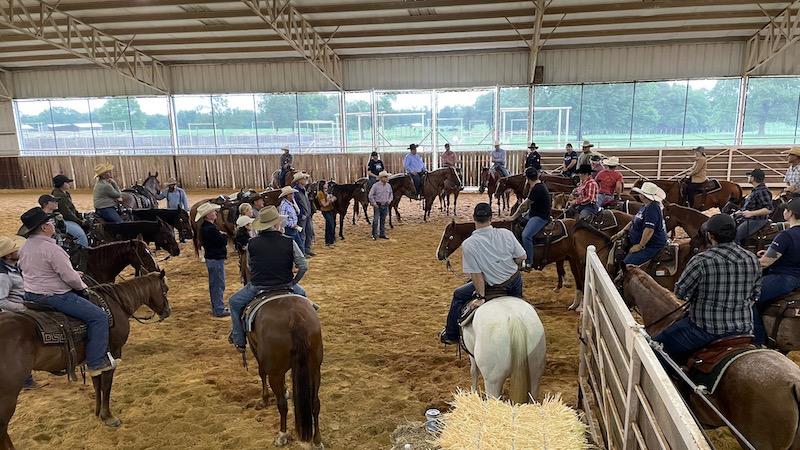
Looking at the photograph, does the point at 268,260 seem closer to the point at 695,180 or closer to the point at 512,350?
the point at 512,350

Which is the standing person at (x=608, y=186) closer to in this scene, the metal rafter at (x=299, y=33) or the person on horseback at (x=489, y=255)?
the person on horseback at (x=489, y=255)

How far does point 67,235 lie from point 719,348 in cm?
951

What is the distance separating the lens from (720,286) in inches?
139

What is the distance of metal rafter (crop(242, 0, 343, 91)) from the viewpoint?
48.4 feet

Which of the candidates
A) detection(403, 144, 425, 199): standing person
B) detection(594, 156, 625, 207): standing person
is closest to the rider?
detection(594, 156, 625, 207): standing person

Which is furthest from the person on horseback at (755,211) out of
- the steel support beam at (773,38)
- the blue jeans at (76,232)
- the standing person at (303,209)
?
the blue jeans at (76,232)

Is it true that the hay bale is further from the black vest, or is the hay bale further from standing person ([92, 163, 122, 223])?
standing person ([92, 163, 122, 223])

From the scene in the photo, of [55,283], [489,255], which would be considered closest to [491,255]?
[489,255]

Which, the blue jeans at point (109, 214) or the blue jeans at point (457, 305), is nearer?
the blue jeans at point (457, 305)

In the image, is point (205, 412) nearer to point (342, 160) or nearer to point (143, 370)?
point (143, 370)

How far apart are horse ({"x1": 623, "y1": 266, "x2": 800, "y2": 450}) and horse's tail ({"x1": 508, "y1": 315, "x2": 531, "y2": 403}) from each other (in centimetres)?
125

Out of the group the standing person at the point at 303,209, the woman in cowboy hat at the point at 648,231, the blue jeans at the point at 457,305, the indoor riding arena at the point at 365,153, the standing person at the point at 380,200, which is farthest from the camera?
the standing person at the point at 380,200

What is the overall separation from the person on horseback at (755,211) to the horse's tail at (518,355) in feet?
19.6

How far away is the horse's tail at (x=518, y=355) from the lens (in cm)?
406
